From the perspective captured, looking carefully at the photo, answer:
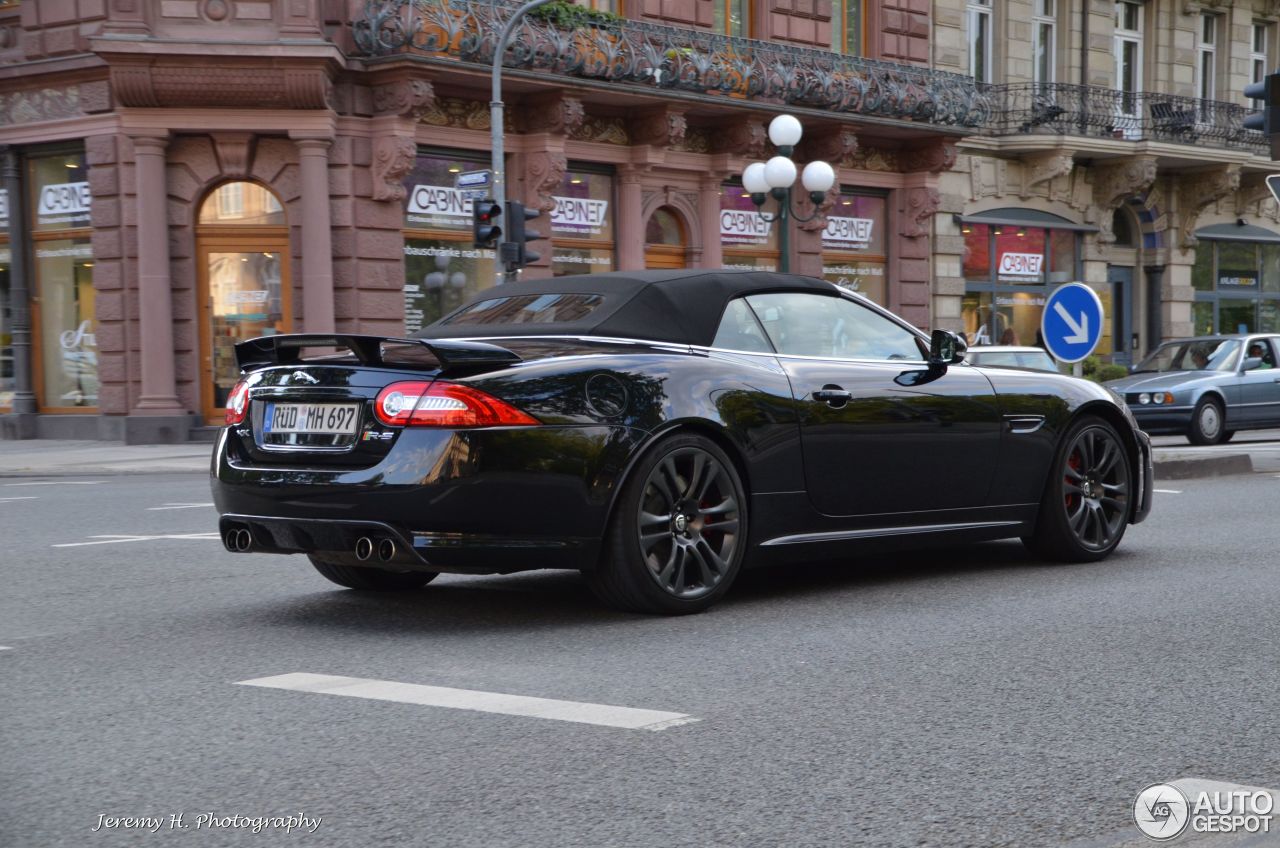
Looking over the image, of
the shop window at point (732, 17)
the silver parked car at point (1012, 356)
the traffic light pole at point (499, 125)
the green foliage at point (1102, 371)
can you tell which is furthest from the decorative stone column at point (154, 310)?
the green foliage at point (1102, 371)

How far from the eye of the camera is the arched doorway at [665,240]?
26.6 m

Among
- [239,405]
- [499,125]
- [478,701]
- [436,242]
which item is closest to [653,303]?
[239,405]

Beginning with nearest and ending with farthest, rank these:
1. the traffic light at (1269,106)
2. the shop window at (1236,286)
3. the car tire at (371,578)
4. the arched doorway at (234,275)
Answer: the car tire at (371,578), the traffic light at (1269,106), the arched doorway at (234,275), the shop window at (1236,286)

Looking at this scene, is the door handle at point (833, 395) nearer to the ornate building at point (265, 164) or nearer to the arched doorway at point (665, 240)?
the ornate building at point (265, 164)

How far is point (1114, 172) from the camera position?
3328 centimetres

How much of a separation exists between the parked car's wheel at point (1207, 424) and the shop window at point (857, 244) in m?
8.35

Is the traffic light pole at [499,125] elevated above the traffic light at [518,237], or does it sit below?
above

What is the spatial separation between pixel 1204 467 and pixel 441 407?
10.5 meters

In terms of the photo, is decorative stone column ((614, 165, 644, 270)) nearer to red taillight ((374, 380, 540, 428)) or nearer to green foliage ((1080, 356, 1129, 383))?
green foliage ((1080, 356, 1129, 383))

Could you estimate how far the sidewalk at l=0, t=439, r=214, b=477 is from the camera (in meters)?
18.0

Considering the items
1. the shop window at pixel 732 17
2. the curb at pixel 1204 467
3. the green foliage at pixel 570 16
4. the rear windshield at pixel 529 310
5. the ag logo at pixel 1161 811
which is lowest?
the curb at pixel 1204 467

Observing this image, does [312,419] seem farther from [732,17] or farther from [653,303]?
[732,17]

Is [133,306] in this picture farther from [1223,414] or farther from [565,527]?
[565,527]

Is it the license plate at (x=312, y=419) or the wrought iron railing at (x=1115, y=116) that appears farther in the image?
the wrought iron railing at (x=1115, y=116)
